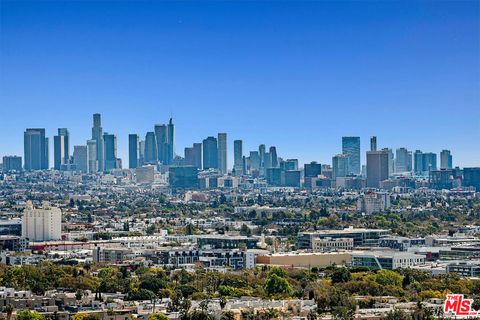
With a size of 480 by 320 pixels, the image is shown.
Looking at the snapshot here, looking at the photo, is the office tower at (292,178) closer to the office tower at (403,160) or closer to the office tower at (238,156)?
the office tower at (238,156)

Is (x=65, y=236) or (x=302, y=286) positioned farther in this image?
(x=65, y=236)

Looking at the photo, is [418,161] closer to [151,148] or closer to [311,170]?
[311,170]

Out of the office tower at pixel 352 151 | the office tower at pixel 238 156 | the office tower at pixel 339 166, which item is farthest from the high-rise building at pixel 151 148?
the office tower at pixel 339 166

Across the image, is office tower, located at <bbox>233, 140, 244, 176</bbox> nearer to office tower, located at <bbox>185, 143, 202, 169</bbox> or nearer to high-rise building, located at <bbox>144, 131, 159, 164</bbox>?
office tower, located at <bbox>185, 143, 202, 169</bbox>

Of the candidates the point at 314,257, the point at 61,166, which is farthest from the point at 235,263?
the point at 61,166

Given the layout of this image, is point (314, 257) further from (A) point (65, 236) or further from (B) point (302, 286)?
(A) point (65, 236)

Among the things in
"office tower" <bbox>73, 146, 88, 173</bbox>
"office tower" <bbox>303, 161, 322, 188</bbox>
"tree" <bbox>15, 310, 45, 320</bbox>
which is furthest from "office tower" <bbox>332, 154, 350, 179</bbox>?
"tree" <bbox>15, 310, 45, 320</bbox>

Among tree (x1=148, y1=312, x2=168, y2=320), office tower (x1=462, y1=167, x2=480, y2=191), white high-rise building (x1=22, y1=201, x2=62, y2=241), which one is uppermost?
office tower (x1=462, y1=167, x2=480, y2=191)
